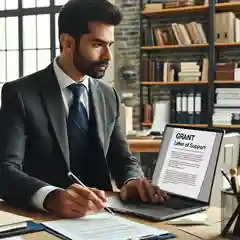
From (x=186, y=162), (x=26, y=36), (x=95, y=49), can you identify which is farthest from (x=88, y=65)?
(x=26, y=36)

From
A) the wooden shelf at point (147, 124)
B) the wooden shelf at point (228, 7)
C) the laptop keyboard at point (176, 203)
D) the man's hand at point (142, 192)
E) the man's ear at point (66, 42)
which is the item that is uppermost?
the wooden shelf at point (228, 7)

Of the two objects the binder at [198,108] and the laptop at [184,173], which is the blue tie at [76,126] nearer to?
the laptop at [184,173]

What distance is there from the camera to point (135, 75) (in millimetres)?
6496

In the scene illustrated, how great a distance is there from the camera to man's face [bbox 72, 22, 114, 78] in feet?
5.82

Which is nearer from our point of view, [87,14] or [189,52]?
[87,14]

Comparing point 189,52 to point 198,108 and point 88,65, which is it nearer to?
point 198,108

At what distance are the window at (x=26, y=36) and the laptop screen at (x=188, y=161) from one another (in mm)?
5757

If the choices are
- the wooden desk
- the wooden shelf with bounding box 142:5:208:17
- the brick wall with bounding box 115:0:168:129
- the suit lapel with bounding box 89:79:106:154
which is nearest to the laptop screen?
the suit lapel with bounding box 89:79:106:154

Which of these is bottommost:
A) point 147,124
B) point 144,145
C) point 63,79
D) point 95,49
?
point 147,124

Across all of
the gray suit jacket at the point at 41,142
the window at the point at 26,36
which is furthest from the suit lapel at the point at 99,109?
the window at the point at 26,36

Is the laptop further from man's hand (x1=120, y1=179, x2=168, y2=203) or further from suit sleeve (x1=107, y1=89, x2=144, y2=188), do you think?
suit sleeve (x1=107, y1=89, x2=144, y2=188)

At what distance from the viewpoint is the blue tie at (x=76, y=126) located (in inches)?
71.6

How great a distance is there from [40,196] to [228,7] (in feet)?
15.8

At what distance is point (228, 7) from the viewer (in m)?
5.82
